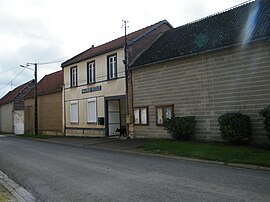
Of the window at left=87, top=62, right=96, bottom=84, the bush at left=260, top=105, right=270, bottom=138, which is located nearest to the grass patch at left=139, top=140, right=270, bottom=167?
the bush at left=260, top=105, right=270, bottom=138

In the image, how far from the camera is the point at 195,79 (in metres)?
16.7

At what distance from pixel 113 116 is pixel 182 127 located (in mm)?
8542

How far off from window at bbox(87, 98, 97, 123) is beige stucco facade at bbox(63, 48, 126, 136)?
0.24 meters

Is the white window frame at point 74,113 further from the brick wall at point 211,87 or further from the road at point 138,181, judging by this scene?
the road at point 138,181

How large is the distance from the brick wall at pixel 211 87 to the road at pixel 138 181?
5.01 metres

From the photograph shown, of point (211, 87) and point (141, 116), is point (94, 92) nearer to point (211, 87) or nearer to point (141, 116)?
point (141, 116)

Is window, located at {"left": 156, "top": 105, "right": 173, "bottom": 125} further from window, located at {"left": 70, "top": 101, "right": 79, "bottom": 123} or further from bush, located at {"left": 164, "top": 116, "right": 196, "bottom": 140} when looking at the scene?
window, located at {"left": 70, "top": 101, "right": 79, "bottom": 123}

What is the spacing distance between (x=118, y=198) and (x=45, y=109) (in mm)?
28263

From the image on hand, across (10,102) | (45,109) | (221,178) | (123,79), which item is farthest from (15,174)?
(10,102)

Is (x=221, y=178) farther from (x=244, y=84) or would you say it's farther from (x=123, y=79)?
(x=123, y=79)

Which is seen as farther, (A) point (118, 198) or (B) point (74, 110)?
(B) point (74, 110)

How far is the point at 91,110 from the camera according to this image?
25.1 metres

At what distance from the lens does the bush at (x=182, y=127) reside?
16.4 metres

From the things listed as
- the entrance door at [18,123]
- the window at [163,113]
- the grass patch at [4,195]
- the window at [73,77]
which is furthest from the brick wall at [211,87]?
the entrance door at [18,123]
